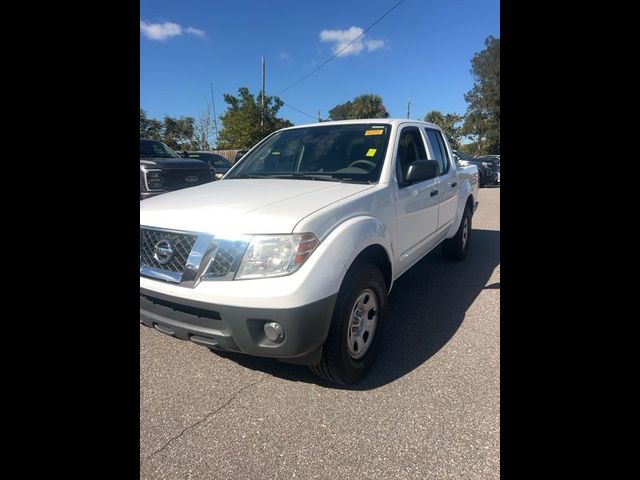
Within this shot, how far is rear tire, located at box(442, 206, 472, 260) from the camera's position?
507cm

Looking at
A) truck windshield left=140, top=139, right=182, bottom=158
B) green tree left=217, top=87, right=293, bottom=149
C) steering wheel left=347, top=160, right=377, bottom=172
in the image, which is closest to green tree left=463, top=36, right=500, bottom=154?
green tree left=217, top=87, right=293, bottom=149

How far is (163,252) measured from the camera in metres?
2.15

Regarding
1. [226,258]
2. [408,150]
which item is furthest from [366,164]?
[226,258]

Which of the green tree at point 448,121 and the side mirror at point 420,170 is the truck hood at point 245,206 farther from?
the green tree at point 448,121

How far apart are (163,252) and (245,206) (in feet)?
1.80

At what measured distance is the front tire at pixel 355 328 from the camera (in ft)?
6.94
